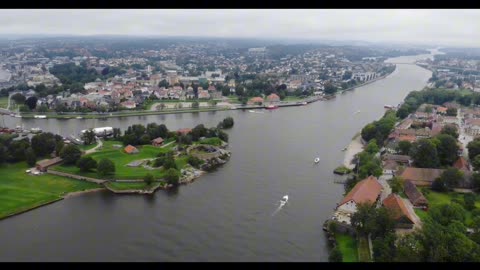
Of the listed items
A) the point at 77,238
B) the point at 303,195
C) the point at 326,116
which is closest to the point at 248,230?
the point at 303,195

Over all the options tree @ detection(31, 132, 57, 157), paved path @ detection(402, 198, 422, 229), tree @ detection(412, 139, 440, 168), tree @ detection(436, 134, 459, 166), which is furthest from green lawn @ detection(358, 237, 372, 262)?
tree @ detection(31, 132, 57, 157)

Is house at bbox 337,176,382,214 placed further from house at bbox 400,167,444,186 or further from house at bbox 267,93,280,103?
house at bbox 267,93,280,103

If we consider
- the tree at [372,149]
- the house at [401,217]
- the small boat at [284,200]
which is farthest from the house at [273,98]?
the house at [401,217]

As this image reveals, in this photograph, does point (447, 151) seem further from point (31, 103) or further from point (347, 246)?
point (31, 103)

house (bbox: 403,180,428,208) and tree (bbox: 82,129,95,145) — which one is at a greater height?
tree (bbox: 82,129,95,145)

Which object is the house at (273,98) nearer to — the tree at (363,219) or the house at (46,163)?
the house at (46,163)

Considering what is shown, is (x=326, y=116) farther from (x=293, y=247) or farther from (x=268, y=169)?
(x=293, y=247)
